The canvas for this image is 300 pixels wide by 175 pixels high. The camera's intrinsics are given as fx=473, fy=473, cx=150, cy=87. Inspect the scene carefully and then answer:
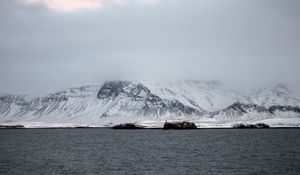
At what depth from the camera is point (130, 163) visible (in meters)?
101

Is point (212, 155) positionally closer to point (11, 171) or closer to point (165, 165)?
point (165, 165)

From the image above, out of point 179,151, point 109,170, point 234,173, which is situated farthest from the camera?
point 179,151

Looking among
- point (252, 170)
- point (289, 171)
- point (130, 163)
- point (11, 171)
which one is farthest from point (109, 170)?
point (289, 171)

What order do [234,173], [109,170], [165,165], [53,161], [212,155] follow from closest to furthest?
[234,173] < [109,170] < [165,165] < [53,161] < [212,155]

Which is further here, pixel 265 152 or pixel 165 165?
pixel 265 152

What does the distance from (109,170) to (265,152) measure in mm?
47446

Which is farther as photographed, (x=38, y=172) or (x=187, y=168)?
(x=187, y=168)

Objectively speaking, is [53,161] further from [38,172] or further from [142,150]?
[142,150]

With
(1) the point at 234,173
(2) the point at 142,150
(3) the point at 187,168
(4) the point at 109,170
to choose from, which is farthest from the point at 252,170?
(2) the point at 142,150

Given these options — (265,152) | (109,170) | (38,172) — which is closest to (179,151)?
(265,152)

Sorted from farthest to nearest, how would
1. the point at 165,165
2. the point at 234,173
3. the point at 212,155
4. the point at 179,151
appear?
the point at 179,151 → the point at 212,155 → the point at 165,165 → the point at 234,173

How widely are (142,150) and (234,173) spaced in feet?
172

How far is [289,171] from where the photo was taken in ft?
277

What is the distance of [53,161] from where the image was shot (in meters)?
103
